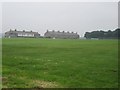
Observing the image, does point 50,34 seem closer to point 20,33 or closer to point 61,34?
point 61,34

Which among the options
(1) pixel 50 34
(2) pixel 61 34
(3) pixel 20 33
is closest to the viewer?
(3) pixel 20 33

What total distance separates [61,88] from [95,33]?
157 meters

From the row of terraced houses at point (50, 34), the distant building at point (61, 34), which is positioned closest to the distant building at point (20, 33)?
the row of terraced houses at point (50, 34)

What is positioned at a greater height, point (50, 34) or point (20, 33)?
point (20, 33)

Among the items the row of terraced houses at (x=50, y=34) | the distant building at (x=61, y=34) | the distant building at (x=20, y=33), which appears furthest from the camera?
the distant building at (x=61, y=34)

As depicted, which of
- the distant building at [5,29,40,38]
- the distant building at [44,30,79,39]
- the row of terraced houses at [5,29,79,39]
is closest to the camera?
the distant building at [5,29,40,38]

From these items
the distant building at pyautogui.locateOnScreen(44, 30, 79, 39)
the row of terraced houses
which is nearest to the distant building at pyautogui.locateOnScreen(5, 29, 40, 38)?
the row of terraced houses

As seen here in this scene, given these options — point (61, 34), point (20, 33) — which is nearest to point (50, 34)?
point (61, 34)

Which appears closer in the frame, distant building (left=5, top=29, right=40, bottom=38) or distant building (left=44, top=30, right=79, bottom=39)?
distant building (left=5, top=29, right=40, bottom=38)

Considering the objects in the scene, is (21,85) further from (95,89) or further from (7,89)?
(95,89)

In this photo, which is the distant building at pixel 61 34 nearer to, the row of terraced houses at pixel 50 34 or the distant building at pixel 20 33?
the row of terraced houses at pixel 50 34

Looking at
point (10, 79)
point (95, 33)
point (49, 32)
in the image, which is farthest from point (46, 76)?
point (49, 32)

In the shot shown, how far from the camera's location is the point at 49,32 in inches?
7362

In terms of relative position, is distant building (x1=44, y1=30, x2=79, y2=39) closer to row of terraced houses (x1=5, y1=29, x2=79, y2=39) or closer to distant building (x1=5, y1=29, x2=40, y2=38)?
row of terraced houses (x1=5, y1=29, x2=79, y2=39)
